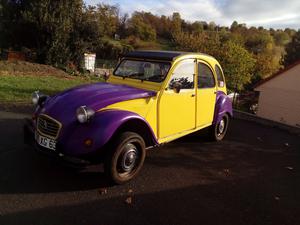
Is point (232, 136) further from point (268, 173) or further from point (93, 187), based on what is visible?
point (93, 187)

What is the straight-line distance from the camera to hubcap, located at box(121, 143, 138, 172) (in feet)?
15.0

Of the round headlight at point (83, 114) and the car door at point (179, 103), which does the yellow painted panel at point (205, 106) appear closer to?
the car door at point (179, 103)

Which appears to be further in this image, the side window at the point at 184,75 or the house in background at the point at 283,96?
Answer: the house in background at the point at 283,96

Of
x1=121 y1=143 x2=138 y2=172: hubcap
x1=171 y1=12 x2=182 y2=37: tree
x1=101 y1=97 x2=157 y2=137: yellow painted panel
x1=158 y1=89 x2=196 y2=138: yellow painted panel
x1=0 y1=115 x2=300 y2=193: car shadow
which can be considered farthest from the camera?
x1=171 y1=12 x2=182 y2=37: tree

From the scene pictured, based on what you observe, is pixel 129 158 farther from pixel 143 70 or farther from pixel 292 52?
pixel 292 52

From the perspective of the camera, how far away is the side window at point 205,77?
6.27m

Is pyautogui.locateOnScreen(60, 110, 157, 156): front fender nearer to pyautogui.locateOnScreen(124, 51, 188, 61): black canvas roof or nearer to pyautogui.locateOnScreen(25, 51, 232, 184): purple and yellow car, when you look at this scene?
pyautogui.locateOnScreen(25, 51, 232, 184): purple and yellow car

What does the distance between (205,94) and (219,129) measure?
1234 millimetres

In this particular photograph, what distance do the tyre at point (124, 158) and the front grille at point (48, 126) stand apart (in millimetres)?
790

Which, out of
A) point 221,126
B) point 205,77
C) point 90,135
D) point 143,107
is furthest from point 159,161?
point 221,126

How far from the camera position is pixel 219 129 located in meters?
7.28

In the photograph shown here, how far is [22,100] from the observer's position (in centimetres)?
974

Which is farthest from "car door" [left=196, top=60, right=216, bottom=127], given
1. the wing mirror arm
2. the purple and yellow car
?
the wing mirror arm

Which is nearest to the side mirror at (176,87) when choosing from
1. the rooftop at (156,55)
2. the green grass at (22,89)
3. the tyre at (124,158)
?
the rooftop at (156,55)
